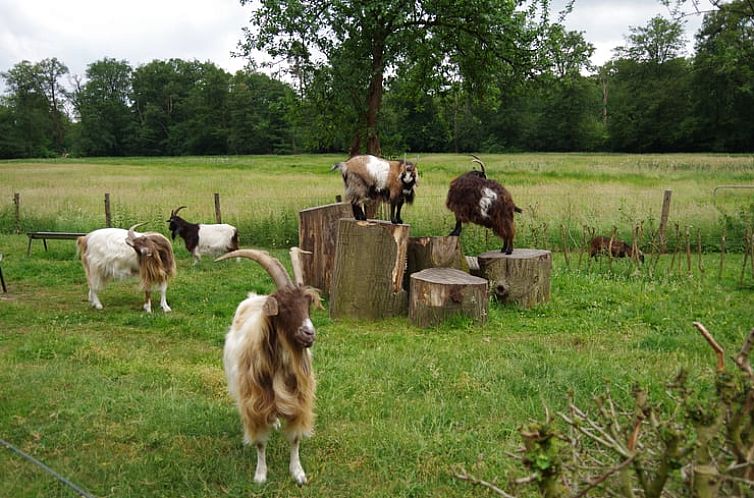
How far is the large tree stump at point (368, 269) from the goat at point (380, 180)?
634 mm

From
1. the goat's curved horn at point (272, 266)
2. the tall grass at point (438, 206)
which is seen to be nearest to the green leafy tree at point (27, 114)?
the tall grass at point (438, 206)

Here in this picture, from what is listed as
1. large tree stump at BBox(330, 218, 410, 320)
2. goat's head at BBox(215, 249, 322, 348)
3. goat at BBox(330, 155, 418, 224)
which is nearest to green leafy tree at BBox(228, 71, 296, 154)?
goat at BBox(330, 155, 418, 224)

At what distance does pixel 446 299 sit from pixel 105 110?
255ft

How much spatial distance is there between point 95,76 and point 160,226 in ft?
247

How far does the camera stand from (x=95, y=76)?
8025 centimetres

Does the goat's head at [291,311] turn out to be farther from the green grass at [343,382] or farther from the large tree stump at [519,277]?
the large tree stump at [519,277]

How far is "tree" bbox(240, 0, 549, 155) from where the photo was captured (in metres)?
12.3

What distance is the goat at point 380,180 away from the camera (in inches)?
336

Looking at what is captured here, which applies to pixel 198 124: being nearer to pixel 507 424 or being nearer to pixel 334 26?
pixel 334 26

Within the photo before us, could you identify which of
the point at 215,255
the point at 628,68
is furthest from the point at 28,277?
the point at 628,68

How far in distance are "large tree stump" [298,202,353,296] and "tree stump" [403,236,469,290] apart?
1.20 metres

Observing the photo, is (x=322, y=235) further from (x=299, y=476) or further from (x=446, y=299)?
(x=299, y=476)

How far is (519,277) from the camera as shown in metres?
8.55

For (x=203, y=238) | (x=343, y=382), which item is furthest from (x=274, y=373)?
(x=203, y=238)
